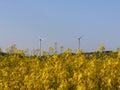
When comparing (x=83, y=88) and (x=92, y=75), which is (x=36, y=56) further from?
(x=83, y=88)

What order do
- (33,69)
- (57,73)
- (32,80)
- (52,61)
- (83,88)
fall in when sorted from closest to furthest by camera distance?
(83,88) → (32,80) → (57,73) → (33,69) → (52,61)

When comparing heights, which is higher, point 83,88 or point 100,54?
point 100,54

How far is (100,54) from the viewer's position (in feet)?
42.5

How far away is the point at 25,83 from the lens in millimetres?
9445

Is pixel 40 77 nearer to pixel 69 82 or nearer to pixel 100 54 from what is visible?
pixel 69 82

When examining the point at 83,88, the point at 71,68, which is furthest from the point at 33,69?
the point at 83,88

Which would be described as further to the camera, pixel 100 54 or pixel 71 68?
pixel 100 54

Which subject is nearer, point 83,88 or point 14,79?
point 83,88

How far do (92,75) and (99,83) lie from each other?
0.24 metres

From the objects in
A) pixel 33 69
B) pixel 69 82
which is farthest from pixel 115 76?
pixel 33 69

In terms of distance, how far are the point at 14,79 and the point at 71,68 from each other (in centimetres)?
A: 172

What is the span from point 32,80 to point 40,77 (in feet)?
1.06

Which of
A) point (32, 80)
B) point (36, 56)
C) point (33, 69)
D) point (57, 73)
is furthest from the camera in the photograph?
point (36, 56)

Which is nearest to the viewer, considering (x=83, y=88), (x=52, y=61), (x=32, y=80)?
(x=83, y=88)
